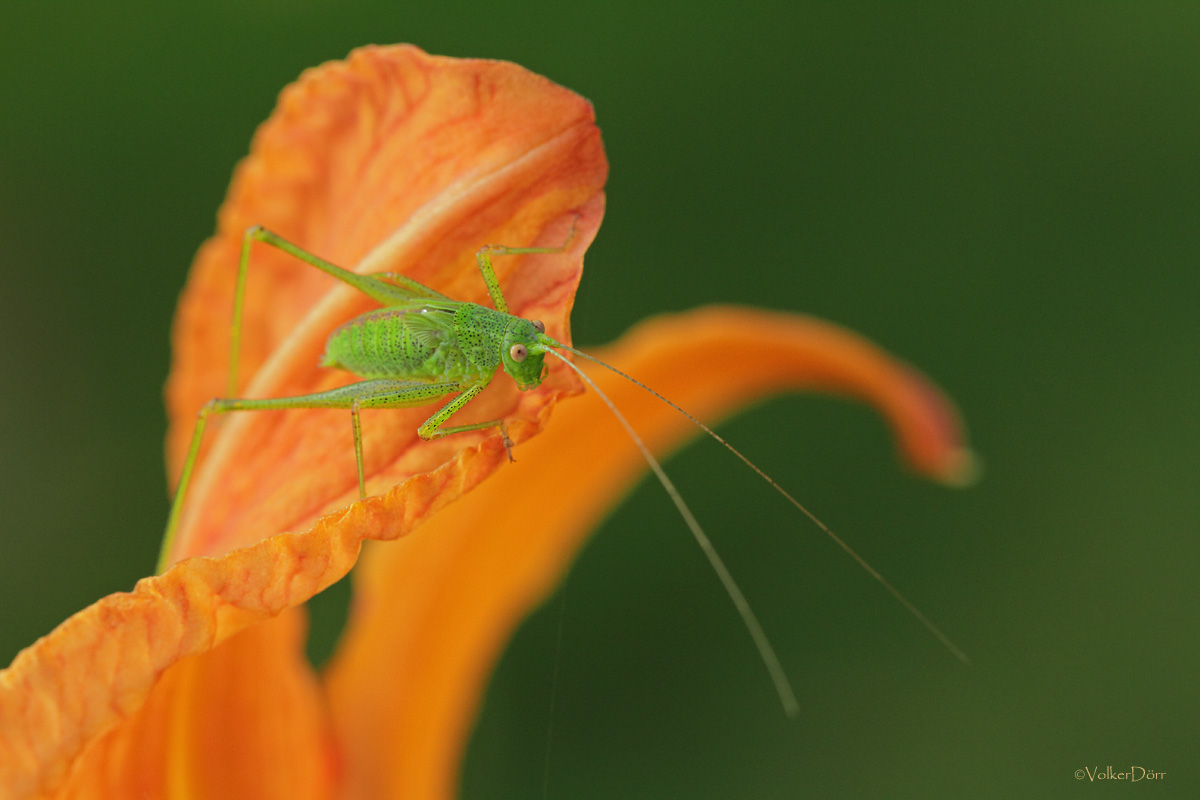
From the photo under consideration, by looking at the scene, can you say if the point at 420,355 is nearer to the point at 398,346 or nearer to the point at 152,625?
the point at 398,346

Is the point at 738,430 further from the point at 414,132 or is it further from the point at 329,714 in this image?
the point at 414,132

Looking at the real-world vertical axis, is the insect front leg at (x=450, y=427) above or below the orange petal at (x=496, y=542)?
above

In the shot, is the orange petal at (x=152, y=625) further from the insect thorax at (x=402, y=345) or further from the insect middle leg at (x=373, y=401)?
the insect thorax at (x=402, y=345)

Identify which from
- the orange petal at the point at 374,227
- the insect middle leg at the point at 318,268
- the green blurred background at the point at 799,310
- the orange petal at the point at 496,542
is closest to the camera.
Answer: the orange petal at the point at 374,227

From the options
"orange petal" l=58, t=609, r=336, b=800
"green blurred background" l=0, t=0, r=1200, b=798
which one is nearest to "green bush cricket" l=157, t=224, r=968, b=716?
"orange petal" l=58, t=609, r=336, b=800

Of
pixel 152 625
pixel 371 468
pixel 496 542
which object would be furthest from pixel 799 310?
pixel 152 625

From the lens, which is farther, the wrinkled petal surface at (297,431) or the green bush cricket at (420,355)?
the green bush cricket at (420,355)

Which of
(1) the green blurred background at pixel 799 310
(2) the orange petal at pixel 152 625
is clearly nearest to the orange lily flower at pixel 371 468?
(2) the orange petal at pixel 152 625
